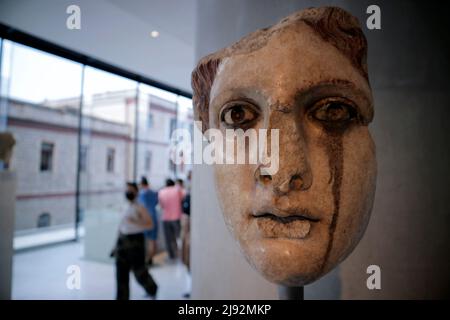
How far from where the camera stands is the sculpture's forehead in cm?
100

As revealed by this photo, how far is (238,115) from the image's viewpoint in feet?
3.78

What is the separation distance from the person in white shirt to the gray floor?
22cm

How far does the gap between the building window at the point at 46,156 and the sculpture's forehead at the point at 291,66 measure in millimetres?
4723

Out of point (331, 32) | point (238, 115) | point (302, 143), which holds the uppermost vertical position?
point (331, 32)

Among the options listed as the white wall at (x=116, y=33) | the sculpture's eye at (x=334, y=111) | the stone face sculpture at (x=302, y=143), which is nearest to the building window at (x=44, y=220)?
the white wall at (x=116, y=33)

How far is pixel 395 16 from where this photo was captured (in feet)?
6.12

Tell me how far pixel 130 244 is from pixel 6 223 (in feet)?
4.42

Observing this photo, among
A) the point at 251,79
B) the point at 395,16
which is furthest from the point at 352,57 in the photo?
the point at 395,16

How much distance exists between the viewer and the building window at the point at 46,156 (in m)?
4.77

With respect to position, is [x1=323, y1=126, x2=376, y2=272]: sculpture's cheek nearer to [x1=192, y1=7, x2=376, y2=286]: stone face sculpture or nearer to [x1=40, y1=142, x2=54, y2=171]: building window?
[x1=192, y1=7, x2=376, y2=286]: stone face sculpture

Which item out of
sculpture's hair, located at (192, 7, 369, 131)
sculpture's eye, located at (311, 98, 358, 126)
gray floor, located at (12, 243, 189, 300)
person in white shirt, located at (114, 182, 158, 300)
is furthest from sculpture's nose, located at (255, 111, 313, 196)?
person in white shirt, located at (114, 182, 158, 300)

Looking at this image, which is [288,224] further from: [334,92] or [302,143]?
[334,92]

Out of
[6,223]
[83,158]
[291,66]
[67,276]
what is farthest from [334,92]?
[83,158]

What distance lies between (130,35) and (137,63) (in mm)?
200
